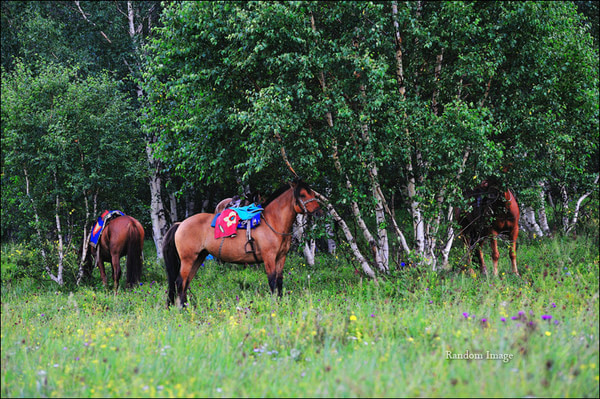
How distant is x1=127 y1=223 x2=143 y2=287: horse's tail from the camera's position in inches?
448

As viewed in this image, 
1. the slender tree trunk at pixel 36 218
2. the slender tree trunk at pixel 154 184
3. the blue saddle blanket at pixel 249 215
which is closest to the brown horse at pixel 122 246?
the slender tree trunk at pixel 36 218

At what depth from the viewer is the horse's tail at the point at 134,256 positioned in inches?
448

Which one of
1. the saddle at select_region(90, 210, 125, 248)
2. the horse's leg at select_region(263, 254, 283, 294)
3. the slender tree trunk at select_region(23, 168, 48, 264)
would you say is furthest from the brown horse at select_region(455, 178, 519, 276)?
the slender tree trunk at select_region(23, 168, 48, 264)

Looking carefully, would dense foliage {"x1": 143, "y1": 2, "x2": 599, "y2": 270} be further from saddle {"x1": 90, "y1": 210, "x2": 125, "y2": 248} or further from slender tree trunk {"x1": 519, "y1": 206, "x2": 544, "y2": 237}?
slender tree trunk {"x1": 519, "y1": 206, "x2": 544, "y2": 237}

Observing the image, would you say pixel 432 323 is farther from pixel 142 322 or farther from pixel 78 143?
pixel 78 143

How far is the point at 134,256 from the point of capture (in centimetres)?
1156

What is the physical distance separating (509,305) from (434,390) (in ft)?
9.71

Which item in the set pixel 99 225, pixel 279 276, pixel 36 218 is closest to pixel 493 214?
pixel 279 276

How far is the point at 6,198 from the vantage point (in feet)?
38.1

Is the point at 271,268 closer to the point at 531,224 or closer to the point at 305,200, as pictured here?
the point at 305,200

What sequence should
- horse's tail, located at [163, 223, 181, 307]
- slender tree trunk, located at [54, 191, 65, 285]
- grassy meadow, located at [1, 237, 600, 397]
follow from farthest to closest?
1. slender tree trunk, located at [54, 191, 65, 285]
2. horse's tail, located at [163, 223, 181, 307]
3. grassy meadow, located at [1, 237, 600, 397]

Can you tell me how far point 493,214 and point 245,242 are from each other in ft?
16.8

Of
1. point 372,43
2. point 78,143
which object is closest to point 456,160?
point 372,43

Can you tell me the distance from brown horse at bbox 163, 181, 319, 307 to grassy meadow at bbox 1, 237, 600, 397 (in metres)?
1.04
